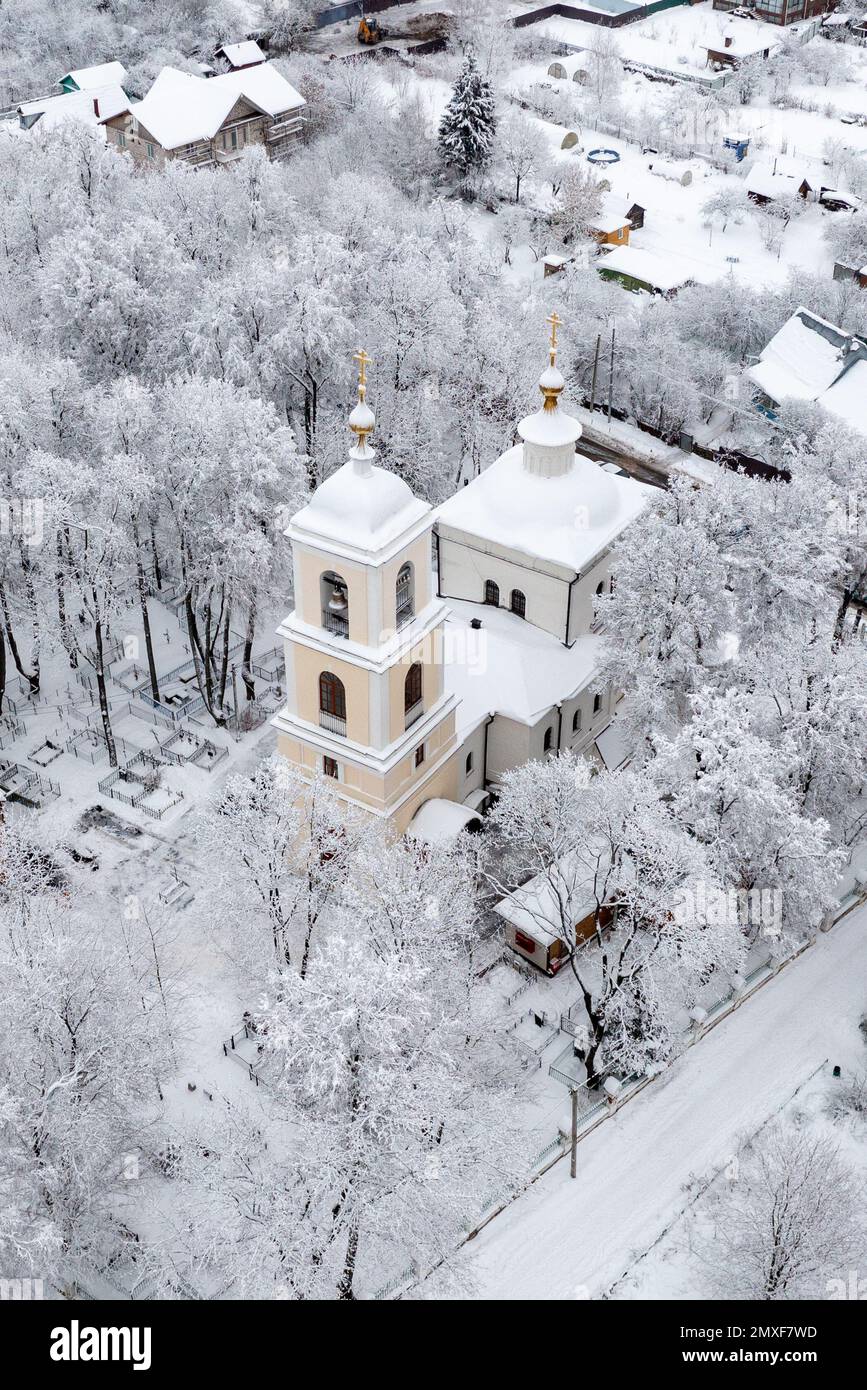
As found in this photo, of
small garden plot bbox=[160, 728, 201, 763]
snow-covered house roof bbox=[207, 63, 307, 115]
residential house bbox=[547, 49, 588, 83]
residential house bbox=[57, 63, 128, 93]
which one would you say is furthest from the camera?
residential house bbox=[547, 49, 588, 83]

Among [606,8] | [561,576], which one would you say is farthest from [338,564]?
[606,8]

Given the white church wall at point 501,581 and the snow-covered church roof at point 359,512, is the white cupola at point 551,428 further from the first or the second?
the snow-covered church roof at point 359,512

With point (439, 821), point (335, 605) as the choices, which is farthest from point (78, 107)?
point (439, 821)

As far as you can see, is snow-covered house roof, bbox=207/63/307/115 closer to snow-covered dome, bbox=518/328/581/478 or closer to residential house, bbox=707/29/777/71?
residential house, bbox=707/29/777/71

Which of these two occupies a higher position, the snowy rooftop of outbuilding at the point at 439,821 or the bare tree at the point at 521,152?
the bare tree at the point at 521,152

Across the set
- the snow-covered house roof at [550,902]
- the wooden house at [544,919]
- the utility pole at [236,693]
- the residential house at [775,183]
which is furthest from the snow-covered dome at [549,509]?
the residential house at [775,183]

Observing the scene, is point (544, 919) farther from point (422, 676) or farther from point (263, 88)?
point (263, 88)

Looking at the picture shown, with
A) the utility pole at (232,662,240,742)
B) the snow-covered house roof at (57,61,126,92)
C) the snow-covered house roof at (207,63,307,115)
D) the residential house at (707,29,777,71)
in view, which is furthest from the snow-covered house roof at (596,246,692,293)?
the residential house at (707,29,777,71)
